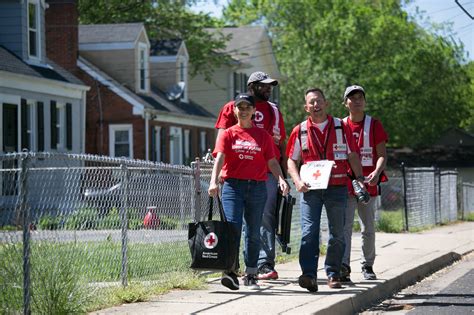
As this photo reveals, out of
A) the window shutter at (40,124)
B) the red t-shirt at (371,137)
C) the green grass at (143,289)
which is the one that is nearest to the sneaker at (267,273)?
the green grass at (143,289)

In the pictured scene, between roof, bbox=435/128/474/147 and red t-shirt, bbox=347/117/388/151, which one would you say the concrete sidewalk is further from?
roof, bbox=435/128/474/147

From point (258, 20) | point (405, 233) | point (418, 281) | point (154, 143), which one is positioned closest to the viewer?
point (418, 281)

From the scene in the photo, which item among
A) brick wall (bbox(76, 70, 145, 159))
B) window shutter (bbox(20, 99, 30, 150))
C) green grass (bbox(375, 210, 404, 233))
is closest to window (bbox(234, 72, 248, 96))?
brick wall (bbox(76, 70, 145, 159))

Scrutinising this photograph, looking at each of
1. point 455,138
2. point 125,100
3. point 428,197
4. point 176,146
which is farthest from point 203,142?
point 455,138

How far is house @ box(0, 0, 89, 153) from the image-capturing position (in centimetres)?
2875

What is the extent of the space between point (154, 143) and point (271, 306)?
3025cm

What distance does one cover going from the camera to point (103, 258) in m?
10.1

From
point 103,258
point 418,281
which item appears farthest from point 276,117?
point 418,281

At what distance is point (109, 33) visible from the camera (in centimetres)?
3916

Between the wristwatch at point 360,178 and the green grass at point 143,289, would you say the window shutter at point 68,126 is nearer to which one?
the green grass at point 143,289

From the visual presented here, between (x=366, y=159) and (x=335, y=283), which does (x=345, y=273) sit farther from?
(x=366, y=159)

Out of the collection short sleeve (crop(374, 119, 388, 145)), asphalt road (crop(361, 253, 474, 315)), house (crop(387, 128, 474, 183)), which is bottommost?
asphalt road (crop(361, 253, 474, 315))

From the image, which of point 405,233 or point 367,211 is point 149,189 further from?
point 405,233

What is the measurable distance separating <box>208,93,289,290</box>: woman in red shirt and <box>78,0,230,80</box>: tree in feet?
117
